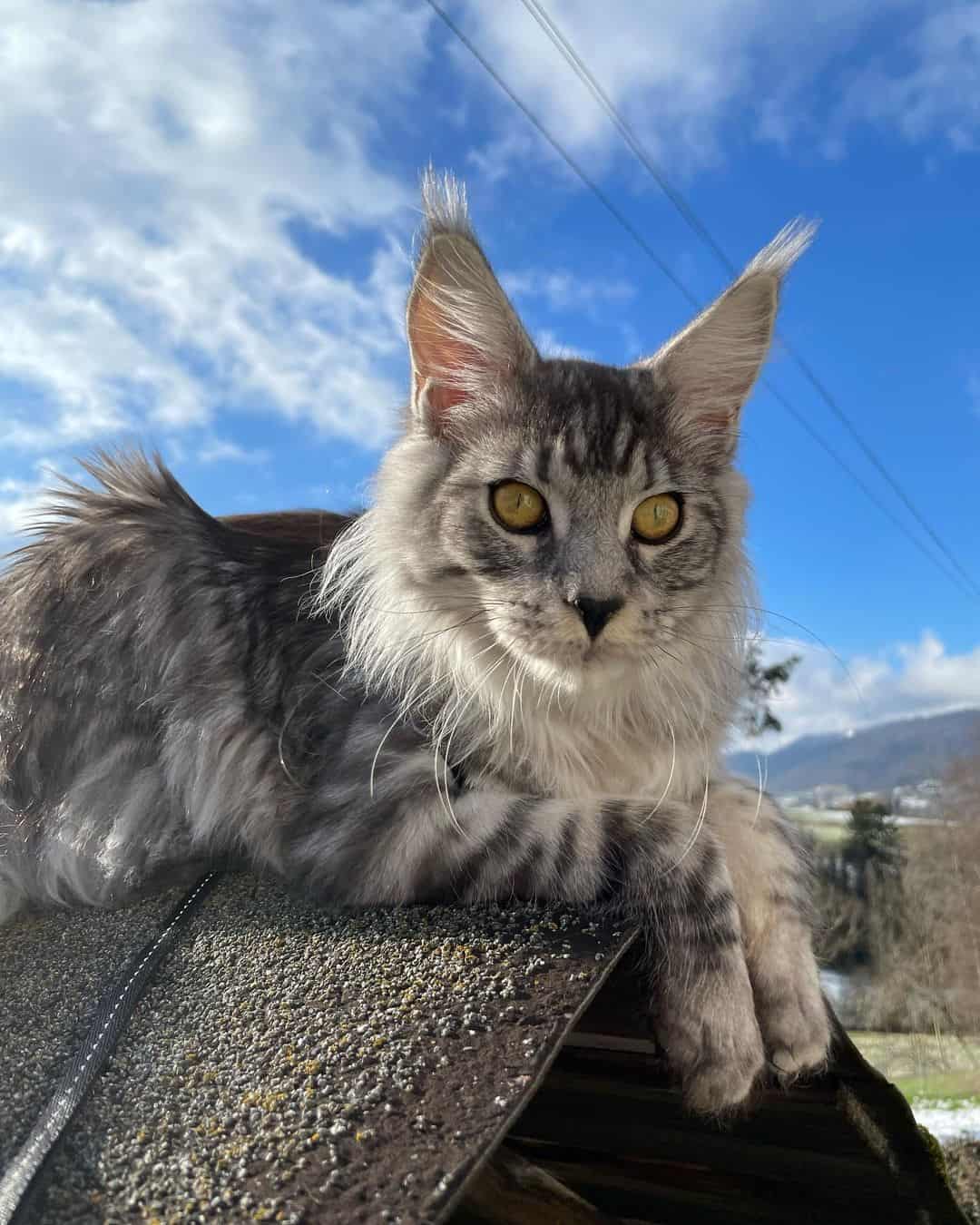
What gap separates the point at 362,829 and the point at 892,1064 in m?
11.2

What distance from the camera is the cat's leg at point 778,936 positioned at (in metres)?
1.55

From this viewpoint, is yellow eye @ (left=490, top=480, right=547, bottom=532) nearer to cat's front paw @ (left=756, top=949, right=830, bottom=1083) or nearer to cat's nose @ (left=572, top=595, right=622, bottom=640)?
cat's nose @ (left=572, top=595, right=622, bottom=640)

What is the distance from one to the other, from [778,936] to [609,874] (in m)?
0.33

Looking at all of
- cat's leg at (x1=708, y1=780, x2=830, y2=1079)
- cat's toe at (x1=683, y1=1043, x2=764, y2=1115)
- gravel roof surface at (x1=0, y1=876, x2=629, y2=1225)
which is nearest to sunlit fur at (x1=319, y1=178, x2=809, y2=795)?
cat's leg at (x1=708, y1=780, x2=830, y2=1079)

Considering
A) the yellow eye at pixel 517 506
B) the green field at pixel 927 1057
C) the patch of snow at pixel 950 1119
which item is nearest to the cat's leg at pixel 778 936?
the yellow eye at pixel 517 506

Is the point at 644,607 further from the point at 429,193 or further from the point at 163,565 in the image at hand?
the point at 163,565

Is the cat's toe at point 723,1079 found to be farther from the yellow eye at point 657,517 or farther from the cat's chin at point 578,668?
the yellow eye at point 657,517

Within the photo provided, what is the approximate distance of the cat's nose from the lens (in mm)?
1575

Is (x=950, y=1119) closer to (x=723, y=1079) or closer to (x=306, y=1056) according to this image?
(x=723, y=1079)

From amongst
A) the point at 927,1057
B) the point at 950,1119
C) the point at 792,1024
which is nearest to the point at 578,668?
the point at 792,1024

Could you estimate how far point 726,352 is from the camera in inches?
78.6

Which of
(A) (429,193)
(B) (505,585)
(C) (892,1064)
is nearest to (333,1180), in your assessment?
(B) (505,585)

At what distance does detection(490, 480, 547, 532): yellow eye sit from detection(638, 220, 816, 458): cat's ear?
1.34 feet

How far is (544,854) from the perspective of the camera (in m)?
1.51
